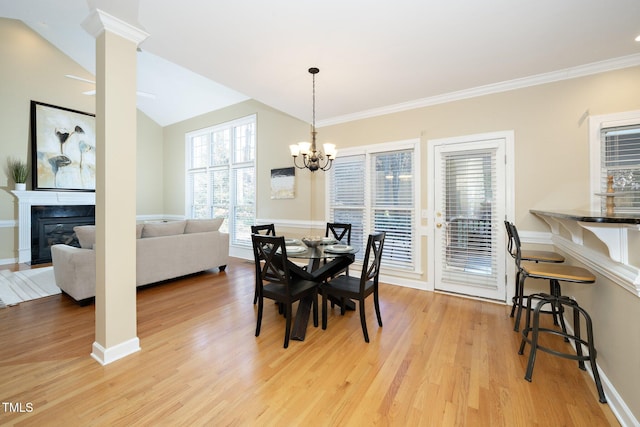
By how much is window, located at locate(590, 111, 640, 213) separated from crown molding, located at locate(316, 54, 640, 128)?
20.4 inches

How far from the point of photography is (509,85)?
313cm

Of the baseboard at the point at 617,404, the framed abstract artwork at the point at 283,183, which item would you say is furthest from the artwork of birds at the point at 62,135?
the baseboard at the point at 617,404

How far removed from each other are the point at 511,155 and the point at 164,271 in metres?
4.88

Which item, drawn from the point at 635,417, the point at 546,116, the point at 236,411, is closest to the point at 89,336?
the point at 236,411

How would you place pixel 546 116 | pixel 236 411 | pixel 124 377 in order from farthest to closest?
pixel 546 116
pixel 124 377
pixel 236 411

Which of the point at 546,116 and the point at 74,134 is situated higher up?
the point at 74,134

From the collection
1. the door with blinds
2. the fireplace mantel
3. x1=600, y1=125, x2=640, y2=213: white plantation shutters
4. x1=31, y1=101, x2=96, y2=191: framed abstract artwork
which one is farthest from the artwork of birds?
x1=600, y1=125, x2=640, y2=213: white plantation shutters

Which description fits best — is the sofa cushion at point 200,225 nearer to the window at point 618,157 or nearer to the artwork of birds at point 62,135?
the artwork of birds at point 62,135

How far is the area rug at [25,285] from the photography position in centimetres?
325

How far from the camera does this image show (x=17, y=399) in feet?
5.26

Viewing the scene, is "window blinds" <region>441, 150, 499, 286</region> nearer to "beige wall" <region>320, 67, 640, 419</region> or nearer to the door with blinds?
the door with blinds

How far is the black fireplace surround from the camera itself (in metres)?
5.22

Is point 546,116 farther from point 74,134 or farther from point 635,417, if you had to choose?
point 74,134

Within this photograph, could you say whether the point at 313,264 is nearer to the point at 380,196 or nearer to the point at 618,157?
the point at 380,196
